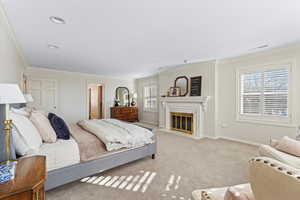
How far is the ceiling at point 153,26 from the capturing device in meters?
1.73

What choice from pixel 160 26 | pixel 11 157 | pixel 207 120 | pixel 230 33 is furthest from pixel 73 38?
pixel 207 120

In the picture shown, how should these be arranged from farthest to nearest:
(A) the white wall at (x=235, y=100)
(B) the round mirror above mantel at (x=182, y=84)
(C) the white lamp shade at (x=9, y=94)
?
(B) the round mirror above mantel at (x=182, y=84)
(A) the white wall at (x=235, y=100)
(C) the white lamp shade at (x=9, y=94)

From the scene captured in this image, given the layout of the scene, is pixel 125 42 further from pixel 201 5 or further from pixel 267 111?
pixel 267 111

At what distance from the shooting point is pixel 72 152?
1.83 m

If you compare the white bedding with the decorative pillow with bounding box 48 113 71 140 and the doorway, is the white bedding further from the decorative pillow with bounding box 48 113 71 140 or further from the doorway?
the doorway

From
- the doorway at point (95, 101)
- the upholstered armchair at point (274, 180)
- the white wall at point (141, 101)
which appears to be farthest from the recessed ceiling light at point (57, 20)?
the doorway at point (95, 101)

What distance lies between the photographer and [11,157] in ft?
4.30

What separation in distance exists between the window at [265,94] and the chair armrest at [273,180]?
3.76 meters

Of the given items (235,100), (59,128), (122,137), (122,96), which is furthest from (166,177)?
(122,96)

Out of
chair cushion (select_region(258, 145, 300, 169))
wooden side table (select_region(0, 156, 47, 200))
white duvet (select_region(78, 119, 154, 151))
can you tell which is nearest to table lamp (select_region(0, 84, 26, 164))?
wooden side table (select_region(0, 156, 47, 200))

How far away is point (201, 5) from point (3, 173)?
249 cm

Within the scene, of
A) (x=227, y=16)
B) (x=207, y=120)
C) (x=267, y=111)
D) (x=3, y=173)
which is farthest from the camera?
(x=207, y=120)

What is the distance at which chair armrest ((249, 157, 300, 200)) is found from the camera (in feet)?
1.50

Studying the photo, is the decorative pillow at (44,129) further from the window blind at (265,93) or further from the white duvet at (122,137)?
the window blind at (265,93)
